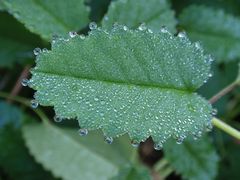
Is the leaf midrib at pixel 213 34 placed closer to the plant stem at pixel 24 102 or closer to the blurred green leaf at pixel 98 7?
the blurred green leaf at pixel 98 7

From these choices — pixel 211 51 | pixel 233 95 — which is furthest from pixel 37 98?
pixel 233 95

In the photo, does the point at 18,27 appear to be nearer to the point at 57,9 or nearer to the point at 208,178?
the point at 57,9

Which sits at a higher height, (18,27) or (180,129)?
(18,27)

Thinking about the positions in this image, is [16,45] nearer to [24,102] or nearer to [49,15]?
[24,102]

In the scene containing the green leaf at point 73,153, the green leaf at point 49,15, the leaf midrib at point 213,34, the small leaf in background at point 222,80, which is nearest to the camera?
the green leaf at point 49,15

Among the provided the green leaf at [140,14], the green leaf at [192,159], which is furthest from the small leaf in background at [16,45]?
the green leaf at [192,159]

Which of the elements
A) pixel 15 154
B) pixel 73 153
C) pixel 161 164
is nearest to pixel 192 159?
pixel 161 164

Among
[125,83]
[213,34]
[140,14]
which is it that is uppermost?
[213,34]
